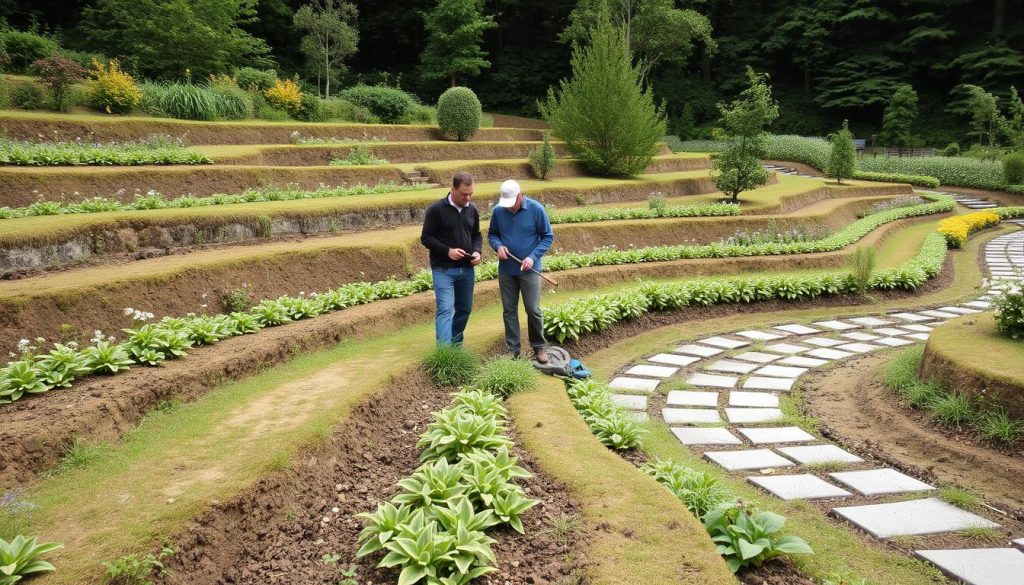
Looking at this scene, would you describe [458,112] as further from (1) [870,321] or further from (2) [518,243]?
(2) [518,243]

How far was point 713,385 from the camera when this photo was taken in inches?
256

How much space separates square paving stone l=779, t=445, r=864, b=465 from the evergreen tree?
34362 millimetres

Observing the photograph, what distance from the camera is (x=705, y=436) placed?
17.2ft

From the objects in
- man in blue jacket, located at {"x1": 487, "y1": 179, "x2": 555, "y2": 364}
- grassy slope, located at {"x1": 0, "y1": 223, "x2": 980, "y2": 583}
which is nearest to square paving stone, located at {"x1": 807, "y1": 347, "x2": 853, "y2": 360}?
man in blue jacket, located at {"x1": 487, "y1": 179, "x2": 555, "y2": 364}

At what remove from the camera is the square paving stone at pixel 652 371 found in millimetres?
6883

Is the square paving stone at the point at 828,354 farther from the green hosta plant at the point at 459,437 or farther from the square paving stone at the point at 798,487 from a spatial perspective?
the green hosta plant at the point at 459,437

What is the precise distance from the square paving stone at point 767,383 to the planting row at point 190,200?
8056 mm

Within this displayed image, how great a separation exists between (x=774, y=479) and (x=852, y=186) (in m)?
21.8

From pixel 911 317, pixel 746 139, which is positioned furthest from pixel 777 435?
pixel 746 139

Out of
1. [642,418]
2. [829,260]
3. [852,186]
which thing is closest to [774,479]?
[642,418]

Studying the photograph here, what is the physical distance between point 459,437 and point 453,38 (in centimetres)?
3387

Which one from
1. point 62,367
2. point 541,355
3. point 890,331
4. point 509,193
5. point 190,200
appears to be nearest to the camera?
point 62,367

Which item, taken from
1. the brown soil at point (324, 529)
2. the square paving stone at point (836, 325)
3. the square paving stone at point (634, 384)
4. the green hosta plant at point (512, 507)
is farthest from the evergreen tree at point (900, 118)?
the green hosta plant at point (512, 507)

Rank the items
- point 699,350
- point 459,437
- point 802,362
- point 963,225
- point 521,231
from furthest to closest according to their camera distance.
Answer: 1. point 963,225
2. point 699,350
3. point 802,362
4. point 521,231
5. point 459,437
